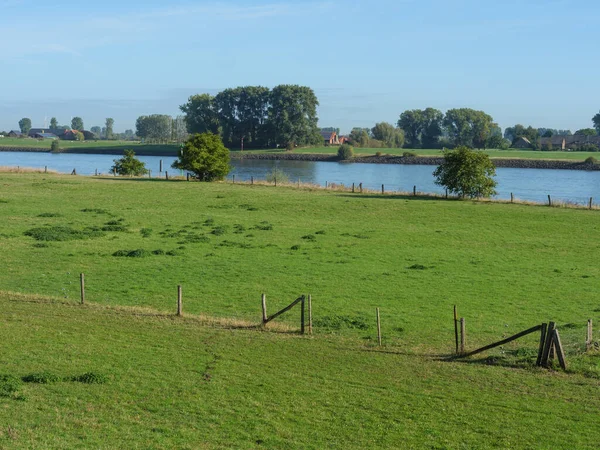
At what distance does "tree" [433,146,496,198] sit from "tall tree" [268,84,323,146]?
11970 centimetres

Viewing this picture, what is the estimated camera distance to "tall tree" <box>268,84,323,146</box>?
182 metres

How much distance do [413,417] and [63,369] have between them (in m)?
9.02

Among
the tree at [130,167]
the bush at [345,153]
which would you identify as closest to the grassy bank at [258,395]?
the tree at [130,167]

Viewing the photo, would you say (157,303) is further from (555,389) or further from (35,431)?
(555,389)

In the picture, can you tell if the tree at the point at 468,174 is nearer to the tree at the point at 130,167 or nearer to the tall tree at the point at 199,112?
the tree at the point at 130,167

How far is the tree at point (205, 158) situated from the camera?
79250 millimetres

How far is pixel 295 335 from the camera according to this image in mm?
22484

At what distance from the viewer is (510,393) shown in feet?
56.6

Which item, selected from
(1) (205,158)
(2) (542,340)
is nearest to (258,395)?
(2) (542,340)

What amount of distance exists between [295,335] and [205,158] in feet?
193

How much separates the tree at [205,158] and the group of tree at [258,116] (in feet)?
337

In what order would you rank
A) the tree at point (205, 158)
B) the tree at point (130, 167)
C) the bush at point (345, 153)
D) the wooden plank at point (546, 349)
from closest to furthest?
the wooden plank at point (546, 349) < the tree at point (205, 158) < the tree at point (130, 167) < the bush at point (345, 153)

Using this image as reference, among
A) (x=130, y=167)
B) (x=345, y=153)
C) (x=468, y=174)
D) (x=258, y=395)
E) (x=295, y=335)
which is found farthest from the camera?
(x=345, y=153)

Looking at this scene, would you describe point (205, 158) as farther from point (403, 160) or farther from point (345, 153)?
point (403, 160)
